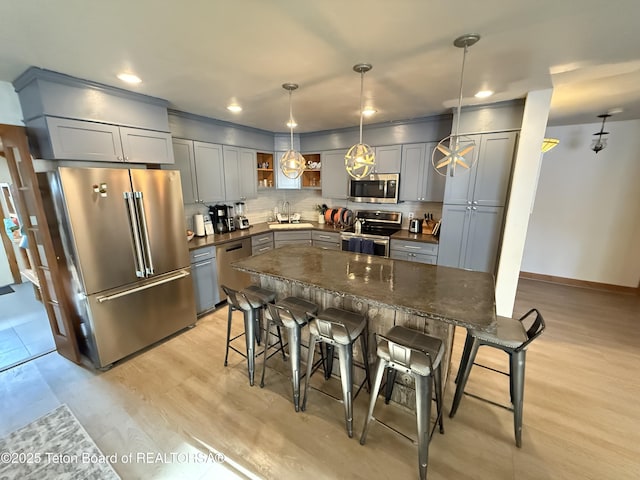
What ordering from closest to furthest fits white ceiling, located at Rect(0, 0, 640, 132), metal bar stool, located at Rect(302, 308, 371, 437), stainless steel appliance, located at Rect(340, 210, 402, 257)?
1. white ceiling, located at Rect(0, 0, 640, 132)
2. metal bar stool, located at Rect(302, 308, 371, 437)
3. stainless steel appliance, located at Rect(340, 210, 402, 257)

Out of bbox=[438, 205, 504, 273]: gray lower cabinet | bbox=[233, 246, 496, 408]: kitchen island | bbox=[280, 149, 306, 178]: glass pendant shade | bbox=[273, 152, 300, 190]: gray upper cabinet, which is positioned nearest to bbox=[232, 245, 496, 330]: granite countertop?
bbox=[233, 246, 496, 408]: kitchen island

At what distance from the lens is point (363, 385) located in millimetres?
2119

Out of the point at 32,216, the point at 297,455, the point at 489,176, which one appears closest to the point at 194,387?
the point at 297,455

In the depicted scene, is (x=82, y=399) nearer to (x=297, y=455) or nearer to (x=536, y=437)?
(x=297, y=455)

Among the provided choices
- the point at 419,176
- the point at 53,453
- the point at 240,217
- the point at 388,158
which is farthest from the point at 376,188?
the point at 53,453

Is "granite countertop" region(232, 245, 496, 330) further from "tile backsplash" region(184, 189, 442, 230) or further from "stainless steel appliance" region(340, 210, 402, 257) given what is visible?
"tile backsplash" region(184, 189, 442, 230)

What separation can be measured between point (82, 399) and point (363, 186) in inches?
156

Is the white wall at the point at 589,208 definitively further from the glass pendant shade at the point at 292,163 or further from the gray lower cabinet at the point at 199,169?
the gray lower cabinet at the point at 199,169

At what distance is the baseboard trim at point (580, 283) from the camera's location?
13.3 ft

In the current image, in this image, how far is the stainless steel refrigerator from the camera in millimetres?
2117

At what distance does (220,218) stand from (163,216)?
Result: 1274mm

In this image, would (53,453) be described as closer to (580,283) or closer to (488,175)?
(488,175)

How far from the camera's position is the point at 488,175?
3.01m

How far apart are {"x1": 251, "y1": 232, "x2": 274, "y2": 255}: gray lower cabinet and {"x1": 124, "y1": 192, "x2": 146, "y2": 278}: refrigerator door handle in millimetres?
1571
